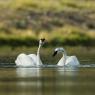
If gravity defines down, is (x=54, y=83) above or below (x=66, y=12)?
below

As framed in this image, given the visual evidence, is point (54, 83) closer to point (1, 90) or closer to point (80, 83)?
point (80, 83)

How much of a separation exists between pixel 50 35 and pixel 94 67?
33202 millimetres

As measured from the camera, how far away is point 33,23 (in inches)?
2926

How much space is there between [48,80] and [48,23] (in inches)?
1672

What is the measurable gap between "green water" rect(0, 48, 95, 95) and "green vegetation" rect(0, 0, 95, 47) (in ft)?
90.4

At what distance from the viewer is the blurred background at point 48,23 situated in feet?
212

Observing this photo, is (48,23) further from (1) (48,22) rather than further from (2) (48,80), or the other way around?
(2) (48,80)

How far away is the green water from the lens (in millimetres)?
26797

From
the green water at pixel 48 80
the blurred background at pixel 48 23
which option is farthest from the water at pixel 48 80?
the blurred background at pixel 48 23

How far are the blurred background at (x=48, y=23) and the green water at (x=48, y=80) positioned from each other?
25.2 metres

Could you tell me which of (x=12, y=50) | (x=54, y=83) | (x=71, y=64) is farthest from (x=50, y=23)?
(x=54, y=83)

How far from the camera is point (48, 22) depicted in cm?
7294

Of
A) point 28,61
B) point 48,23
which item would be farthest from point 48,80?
point 48,23

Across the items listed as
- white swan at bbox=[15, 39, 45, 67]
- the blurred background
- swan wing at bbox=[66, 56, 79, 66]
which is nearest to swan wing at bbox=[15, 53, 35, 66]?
white swan at bbox=[15, 39, 45, 67]
